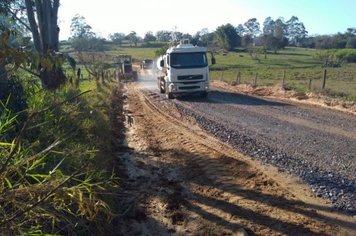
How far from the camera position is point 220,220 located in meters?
6.39

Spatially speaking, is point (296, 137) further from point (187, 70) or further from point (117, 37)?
point (117, 37)

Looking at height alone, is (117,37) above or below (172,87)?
below

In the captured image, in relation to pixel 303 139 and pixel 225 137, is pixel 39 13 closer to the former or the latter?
pixel 225 137

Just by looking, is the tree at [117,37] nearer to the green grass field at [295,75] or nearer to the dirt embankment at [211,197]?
the green grass field at [295,75]

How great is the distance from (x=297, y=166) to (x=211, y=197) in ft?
7.57

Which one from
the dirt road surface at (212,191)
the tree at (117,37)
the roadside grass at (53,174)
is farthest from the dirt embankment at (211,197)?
the tree at (117,37)

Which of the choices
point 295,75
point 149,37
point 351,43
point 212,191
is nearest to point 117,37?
point 149,37

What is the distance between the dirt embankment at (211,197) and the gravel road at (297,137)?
1.56ft

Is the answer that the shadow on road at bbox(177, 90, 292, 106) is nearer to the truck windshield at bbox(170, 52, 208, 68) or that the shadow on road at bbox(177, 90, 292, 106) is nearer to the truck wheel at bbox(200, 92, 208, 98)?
the truck wheel at bbox(200, 92, 208, 98)

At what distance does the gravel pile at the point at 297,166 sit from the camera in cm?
694

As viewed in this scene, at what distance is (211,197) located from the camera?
737cm

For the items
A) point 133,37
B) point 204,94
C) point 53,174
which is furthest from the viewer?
point 133,37

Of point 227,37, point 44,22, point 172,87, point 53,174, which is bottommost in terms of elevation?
point 172,87

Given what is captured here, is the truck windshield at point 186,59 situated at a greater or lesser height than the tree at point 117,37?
greater
